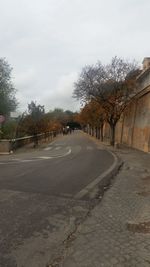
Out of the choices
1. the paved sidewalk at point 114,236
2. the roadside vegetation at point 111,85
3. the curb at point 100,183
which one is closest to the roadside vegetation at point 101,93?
the roadside vegetation at point 111,85

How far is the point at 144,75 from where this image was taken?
28.6 metres

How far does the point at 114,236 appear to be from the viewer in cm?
537

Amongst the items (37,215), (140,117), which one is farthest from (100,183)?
(140,117)

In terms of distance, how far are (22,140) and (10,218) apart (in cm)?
2787

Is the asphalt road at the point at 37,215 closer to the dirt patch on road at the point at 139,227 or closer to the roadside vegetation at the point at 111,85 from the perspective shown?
the dirt patch on road at the point at 139,227

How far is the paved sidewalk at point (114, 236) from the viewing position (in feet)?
14.4

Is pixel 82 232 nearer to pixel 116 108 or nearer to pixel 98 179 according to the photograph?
pixel 98 179

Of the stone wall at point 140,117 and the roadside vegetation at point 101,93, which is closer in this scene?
the stone wall at point 140,117

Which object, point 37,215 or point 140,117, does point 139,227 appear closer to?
point 37,215

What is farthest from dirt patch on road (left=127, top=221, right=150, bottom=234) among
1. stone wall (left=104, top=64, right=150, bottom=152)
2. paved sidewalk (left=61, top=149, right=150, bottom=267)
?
stone wall (left=104, top=64, right=150, bottom=152)

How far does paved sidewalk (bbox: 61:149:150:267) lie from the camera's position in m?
4.39

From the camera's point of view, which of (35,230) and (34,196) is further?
(34,196)

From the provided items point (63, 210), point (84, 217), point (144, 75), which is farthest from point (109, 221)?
point (144, 75)

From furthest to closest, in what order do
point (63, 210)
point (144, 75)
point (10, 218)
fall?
point (144, 75) < point (63, 210) < point (10, 218)
